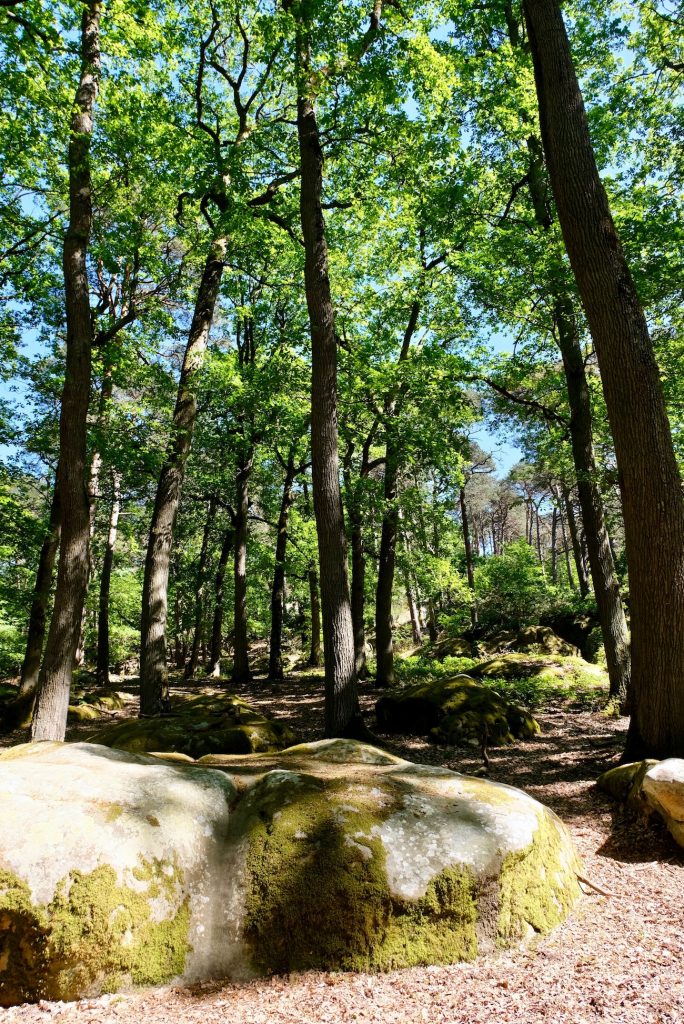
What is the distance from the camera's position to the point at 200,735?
23.3 feet

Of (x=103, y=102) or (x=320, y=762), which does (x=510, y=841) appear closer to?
(x=320, y=762)

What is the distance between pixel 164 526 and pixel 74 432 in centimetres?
288

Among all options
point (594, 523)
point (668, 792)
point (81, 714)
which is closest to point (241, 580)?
point (81, 714)

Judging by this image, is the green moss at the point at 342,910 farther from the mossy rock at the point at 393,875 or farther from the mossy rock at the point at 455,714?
the mossy rock at the point at 455,714

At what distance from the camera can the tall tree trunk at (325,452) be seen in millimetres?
6977

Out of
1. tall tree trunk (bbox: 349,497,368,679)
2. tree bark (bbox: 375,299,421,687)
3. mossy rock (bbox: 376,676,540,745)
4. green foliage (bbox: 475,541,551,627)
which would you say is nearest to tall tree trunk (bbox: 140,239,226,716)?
mossy rock (bbox: 376,676,540,745)

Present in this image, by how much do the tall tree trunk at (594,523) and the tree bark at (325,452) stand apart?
5.27 meters

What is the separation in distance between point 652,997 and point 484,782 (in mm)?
1494

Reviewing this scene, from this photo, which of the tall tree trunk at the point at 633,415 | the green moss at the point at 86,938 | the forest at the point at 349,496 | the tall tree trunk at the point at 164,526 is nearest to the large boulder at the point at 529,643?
the forest at the point at 349,496

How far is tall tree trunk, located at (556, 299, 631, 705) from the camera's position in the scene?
10203 mm

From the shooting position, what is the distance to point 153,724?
23.8ft

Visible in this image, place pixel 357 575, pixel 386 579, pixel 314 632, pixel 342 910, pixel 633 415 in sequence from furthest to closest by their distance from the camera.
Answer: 1. pixel 314 632
2. pixel 357 575
3. pixel 386 579
4. pixel 633 415
5. pixel 342 910

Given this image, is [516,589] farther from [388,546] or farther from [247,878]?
[247,878]

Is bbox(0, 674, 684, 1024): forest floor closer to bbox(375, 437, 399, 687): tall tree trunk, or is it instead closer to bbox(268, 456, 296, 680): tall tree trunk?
bbox(375, 437, 399, 687): tall tree trunk
